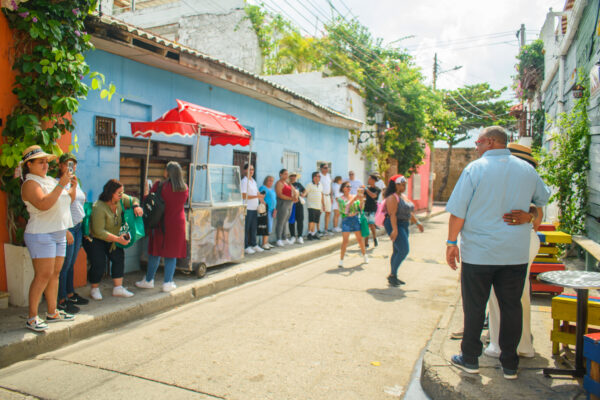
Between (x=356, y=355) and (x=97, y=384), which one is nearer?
(x=97, y=384)

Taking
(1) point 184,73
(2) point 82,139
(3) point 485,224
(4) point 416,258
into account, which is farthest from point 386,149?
(3) point 485,224

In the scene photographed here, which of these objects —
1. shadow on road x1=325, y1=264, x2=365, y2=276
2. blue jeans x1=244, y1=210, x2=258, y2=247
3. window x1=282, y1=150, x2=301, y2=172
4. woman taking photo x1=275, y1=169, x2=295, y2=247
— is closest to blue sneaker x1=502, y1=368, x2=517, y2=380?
shadow on road x1=325, y1=264, x2=365, y2=276

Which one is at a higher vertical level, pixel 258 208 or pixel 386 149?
pixel 386 149

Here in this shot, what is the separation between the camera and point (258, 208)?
946 centimetres

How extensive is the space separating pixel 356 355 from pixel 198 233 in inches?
142

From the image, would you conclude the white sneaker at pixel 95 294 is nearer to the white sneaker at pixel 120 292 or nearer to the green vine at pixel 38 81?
the white sneaker at pixel 120 292

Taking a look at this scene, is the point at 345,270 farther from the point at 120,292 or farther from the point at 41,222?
the point at 41,222

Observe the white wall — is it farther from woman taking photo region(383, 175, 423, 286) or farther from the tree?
the tree

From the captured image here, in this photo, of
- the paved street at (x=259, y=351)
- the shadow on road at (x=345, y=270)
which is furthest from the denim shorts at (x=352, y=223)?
the paved street at (x=259, y=351)

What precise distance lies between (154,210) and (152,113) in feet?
7.25

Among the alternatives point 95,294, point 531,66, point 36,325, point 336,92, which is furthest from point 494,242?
point 531,66

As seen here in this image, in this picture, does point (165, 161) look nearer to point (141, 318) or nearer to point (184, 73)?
point (184, 73)

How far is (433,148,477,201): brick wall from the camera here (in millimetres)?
34562

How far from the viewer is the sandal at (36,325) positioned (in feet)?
13.9
